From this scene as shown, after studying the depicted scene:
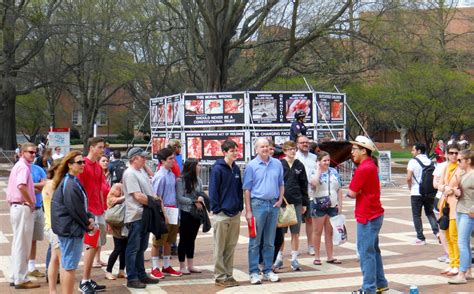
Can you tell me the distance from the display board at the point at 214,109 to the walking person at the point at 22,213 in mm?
14178

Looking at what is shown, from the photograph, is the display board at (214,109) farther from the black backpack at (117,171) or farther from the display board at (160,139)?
the black backpack at (117,171)

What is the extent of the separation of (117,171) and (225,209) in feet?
8.58

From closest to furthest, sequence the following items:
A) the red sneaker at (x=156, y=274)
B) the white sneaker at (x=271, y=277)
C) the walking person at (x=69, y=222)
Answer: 1. the walking person at (x=69, y=222)
2. the white sneaker at (x=271, y=277)
3. the red sneaker at (x=156, y=274)

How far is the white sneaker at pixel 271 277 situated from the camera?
9203mm

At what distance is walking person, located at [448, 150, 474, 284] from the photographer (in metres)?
8.95

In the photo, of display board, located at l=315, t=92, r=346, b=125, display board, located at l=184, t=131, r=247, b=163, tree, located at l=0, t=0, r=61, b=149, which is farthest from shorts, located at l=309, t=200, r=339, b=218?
tree, located at l=0, t=0, r=61, b=149

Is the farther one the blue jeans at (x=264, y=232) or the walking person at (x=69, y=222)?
the blue jeans at (x=264, y=232)

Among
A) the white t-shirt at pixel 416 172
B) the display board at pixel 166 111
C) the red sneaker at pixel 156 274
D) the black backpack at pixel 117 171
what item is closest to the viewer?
the red sneaker at pixel 156 274

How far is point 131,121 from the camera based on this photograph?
64.2 metres

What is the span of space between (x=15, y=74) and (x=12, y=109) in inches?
325

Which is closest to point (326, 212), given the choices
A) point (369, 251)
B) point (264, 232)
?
point (264, 232)

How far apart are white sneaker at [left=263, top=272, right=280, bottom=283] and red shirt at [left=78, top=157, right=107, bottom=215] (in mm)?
2417

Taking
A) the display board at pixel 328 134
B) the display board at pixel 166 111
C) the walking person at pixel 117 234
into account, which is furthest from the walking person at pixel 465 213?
the display board at pixel 166 111

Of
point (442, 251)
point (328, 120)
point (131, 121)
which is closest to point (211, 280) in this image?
point (442, 251)
